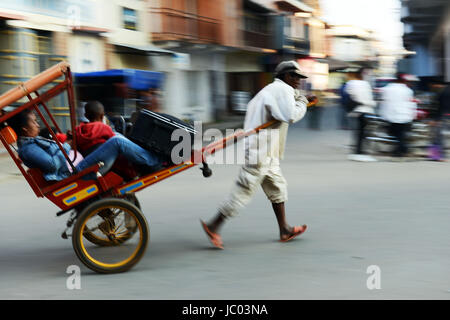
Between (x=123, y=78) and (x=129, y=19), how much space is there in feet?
20.8

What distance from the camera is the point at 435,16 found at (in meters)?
21.4

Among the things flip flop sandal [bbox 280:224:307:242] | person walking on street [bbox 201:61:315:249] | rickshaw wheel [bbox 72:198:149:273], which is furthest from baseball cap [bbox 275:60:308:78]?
rickshaw wheel [bbox 72:198:149:273]

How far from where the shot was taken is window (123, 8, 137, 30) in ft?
67.6

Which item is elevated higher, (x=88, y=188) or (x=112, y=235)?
(x=88, y=188)

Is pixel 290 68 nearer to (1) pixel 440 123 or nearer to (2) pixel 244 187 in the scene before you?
(2) pixel 244 187

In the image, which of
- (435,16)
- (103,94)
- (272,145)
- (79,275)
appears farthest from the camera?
(435,16)

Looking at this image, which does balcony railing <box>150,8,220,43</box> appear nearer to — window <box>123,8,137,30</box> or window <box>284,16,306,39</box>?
window <box>123,8,137,30</box>

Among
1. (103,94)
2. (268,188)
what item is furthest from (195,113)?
(268,188)

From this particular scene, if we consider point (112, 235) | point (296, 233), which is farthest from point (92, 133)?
point (296, 233)

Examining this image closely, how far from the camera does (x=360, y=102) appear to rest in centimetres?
1118

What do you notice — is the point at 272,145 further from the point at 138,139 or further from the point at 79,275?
the point at 79,275
